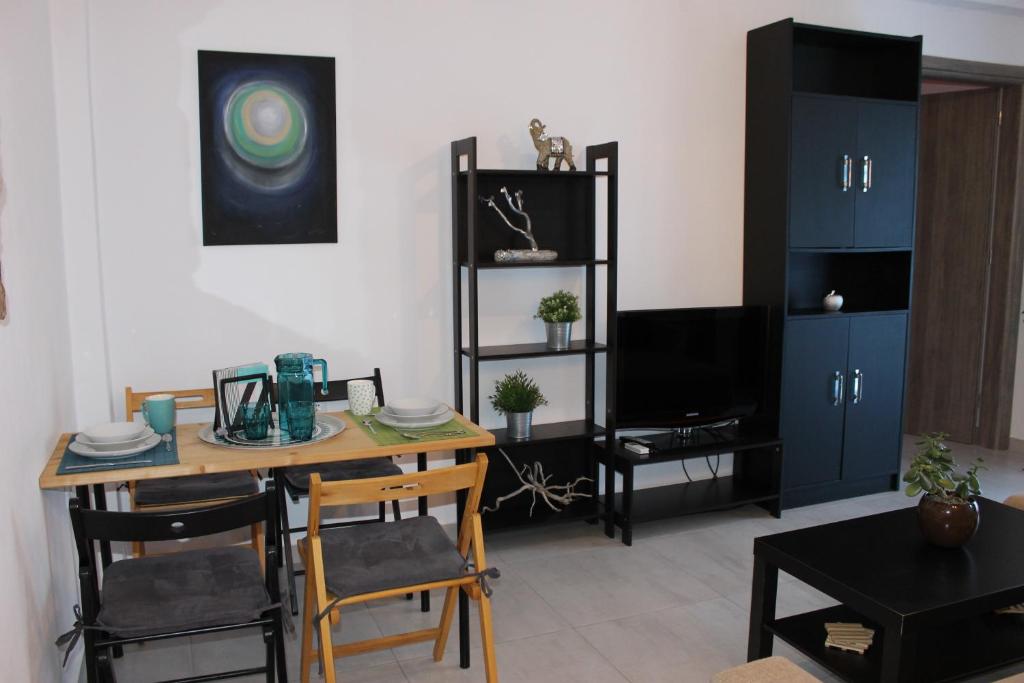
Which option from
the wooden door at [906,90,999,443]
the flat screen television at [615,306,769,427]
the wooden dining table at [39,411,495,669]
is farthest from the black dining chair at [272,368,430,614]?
the wooden door at [906,90,999,443]

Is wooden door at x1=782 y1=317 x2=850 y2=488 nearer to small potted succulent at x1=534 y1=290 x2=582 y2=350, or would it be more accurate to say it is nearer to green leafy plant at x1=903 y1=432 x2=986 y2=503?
small potted succulent at x1=534 y1=290 x2=582 y2=350

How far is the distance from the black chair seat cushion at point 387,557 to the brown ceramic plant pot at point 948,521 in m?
1.47

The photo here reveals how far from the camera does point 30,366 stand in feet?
7.51

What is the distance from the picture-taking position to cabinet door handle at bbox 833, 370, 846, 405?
4.46 metres

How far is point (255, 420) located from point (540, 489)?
5.50 feet

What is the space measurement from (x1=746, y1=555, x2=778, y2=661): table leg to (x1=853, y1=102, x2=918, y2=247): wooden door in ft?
7.61

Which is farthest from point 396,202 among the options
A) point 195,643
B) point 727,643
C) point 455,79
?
point 727,643

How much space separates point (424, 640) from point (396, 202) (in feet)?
6.21

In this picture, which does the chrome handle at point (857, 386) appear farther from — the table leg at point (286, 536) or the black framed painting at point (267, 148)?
the table leg at point (286, 536)

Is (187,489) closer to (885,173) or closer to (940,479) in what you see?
(940,479)

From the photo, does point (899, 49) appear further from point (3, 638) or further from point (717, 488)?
point (3, 638)

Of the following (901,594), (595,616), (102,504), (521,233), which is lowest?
(595,616)

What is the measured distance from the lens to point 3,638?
181cm

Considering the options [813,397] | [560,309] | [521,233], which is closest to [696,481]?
[813,397]
